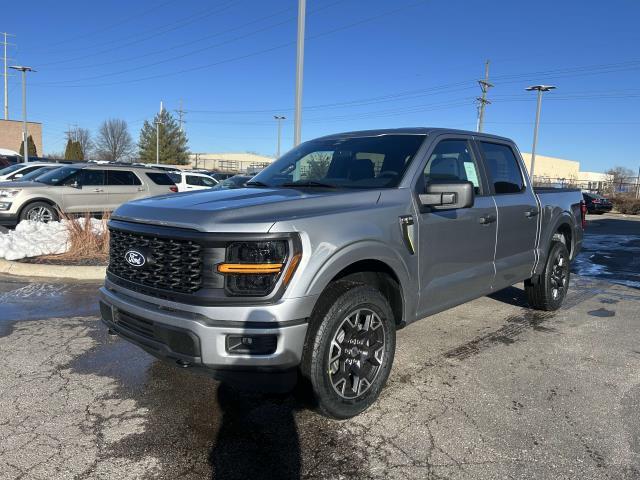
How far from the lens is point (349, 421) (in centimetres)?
337

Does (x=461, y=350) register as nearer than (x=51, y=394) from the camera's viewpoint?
No

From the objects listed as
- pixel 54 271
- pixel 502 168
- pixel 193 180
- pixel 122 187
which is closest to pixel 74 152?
pixel 193 180

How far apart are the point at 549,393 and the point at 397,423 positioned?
4.32 ft

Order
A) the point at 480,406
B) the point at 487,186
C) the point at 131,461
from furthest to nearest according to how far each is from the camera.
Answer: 1. the point at 487,186
2. the point at 480,406
3. the point at 131,461

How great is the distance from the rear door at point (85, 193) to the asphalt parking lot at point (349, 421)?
292 inches

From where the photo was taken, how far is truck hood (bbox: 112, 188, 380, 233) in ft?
9.63

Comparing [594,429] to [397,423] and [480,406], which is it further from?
[397,423]

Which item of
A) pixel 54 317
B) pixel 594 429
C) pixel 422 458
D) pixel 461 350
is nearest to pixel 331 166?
pixel 461 350

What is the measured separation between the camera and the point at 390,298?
3807 millimetres

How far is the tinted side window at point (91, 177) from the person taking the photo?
41.1ft

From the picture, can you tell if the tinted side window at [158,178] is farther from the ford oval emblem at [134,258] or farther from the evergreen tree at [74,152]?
the evergreen tree at [74,152]

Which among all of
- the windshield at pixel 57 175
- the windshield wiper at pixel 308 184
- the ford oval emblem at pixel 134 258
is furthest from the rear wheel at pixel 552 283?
the windshield at pixel 57 175

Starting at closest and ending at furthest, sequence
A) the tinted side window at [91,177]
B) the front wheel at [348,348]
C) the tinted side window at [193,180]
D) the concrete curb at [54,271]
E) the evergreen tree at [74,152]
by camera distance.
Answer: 1. the front wheel at [348,348]
2. the concrete curb at [54,271]
3. the tinted side window at [91,177]
4. the tinted side window at [193,180]
5. the evergreen tree at [74,152]

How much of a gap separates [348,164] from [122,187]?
1026 centimetres
